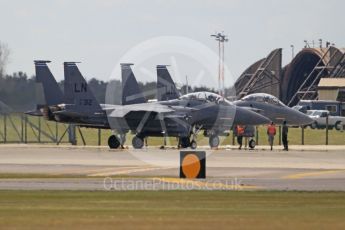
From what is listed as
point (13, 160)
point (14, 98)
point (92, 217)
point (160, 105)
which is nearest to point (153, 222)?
point (92, 217)

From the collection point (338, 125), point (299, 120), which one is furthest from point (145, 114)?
point (338, 125)

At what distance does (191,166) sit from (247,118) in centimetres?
2975

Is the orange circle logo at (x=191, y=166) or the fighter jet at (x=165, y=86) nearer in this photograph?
the orange circle logo at (x=191, y=166)

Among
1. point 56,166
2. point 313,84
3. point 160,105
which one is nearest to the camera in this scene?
point 56,166

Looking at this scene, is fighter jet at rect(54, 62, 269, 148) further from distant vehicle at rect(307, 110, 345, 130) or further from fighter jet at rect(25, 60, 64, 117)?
distant vehicle at rect(307, 110, 345, 130)

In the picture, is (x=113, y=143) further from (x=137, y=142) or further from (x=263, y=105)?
(x=263, y=105)

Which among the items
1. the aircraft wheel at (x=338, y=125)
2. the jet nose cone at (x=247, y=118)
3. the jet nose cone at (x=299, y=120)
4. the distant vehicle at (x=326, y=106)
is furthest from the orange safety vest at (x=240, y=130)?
the distant vehicle at (x=326, y=106)

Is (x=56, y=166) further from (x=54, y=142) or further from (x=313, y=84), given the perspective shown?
(x=313, y=84)

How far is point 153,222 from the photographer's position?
809 inches

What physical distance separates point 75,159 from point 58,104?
15020 mm

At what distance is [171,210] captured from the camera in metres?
23.1

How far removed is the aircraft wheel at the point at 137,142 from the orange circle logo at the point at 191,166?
26743 mm

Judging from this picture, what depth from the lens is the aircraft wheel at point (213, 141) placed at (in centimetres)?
6319

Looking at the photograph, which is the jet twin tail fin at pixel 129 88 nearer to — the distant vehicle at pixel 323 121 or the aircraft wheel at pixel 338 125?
the aircraft wheel at pixel 338 125
